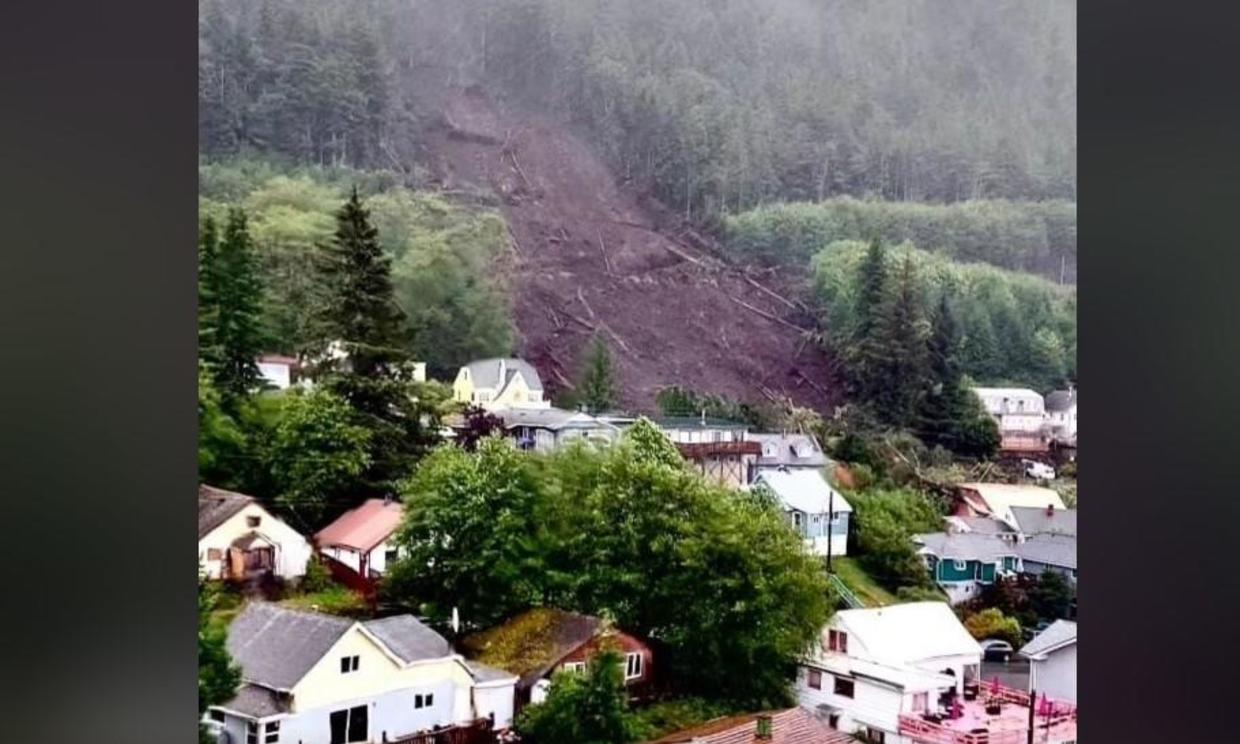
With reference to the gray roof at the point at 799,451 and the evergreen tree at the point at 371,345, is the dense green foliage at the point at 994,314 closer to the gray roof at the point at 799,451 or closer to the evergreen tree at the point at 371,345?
the gray roof at the point at 799,451

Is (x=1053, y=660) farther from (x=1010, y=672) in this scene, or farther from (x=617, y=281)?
(x=617, y=281)

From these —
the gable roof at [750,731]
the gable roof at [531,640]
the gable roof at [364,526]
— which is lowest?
the gable roof at [750,731]

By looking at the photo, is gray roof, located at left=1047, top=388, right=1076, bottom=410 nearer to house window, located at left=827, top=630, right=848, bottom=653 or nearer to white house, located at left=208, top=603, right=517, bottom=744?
house window, located at left=827, top=630, right=848, bottom=653

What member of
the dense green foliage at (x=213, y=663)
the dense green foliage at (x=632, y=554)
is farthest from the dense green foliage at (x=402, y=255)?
the dense green foliage at (x=213, y=663)

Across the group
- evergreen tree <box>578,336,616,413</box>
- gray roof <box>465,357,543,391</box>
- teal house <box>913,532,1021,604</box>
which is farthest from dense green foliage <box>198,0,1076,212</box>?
teal house <box>913,532,1021,604</box>

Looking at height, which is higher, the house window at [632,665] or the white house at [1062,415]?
the white house at [1062,415]

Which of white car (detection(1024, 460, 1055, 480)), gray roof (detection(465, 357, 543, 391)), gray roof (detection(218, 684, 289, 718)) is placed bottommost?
gray roof (detection(218, 684, 289, 718))
